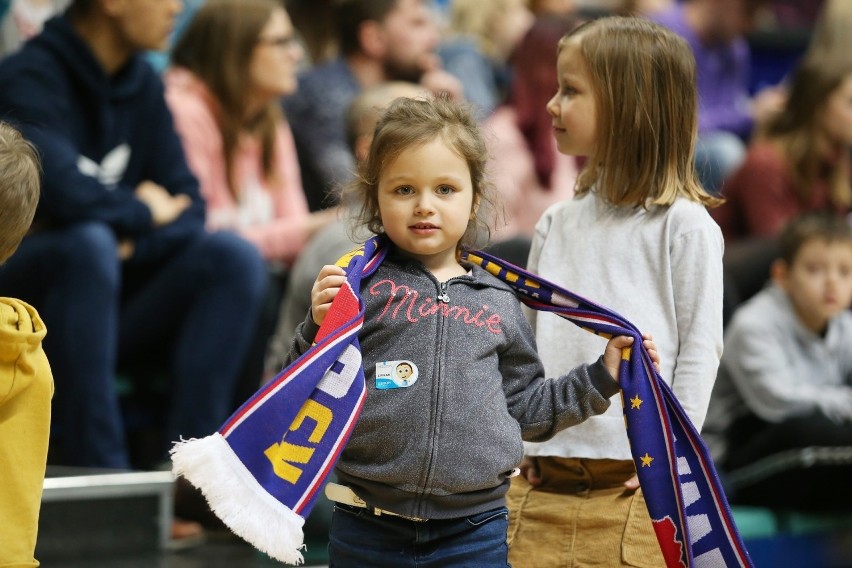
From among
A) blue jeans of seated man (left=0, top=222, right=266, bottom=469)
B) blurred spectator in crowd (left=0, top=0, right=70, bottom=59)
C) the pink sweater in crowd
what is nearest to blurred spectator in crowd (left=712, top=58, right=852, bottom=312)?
the pink sweater in crowd

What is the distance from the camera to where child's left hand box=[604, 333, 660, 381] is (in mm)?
2166

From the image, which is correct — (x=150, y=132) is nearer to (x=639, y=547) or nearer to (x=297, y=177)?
(x=297, y=177)

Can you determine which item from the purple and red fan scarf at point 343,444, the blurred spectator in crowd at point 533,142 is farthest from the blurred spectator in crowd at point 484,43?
the purple and red fan scarf at point 343,444

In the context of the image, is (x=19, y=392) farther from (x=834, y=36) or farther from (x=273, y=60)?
(x=834, y=36)

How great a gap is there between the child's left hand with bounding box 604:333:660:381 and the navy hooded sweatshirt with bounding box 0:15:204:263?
5.55 ft

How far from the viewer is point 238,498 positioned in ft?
6.20

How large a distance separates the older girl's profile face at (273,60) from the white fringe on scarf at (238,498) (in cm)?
239

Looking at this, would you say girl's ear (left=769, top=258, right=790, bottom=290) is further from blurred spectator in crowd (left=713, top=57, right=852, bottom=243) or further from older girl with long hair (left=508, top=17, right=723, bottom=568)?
older girl with long hair (left=508, top=17, right=723, bottom=568)

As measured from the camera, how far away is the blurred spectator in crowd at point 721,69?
5586 millimetres

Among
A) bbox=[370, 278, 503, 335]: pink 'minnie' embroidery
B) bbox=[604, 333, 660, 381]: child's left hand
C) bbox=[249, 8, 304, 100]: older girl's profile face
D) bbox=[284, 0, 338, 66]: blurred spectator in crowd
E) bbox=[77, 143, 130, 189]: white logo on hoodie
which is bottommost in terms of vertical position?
bbox=[604, 333, 660, 381]: child's left hand

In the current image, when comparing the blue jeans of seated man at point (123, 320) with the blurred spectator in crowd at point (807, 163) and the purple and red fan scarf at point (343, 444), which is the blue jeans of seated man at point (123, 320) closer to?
the purple and red fan scarf at point (343, 444)

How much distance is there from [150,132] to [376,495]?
1952mm

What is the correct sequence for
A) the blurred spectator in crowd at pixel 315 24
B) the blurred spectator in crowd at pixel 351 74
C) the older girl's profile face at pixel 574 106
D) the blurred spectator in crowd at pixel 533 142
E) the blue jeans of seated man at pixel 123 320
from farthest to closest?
the blurred spectator in crowd at pixel 315 24 → the blurred spectator in crowd at pixel 533 142 → the blurred spectator in crowd at pixel 351 74 → the blue jeans of seated man at pixel 123 320 → the older girl's profile face at pixel 574 106

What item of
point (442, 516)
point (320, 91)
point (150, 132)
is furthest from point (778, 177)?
point (442, 516)
